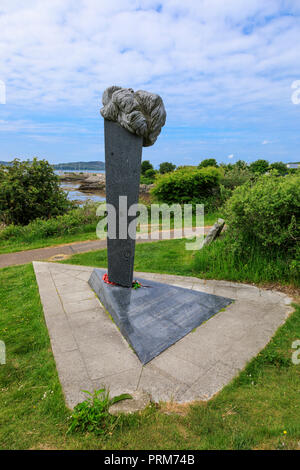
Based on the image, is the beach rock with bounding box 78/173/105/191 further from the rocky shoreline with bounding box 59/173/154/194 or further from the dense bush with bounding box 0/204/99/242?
the dense bush with bounding box 0/204/99/242

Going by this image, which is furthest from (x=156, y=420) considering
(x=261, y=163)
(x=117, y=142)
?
(x=261, y=163)

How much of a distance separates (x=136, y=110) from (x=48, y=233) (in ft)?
22.7

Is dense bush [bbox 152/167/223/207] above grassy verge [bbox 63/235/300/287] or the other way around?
above

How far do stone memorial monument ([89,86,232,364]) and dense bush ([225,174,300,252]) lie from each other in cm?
148

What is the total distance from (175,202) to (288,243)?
8976mm

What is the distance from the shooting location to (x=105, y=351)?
9.26 ft

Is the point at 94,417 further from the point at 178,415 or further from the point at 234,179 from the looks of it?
the point at 234,179

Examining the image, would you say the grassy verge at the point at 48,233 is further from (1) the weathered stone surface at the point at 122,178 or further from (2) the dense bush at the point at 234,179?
(1) the weathered stone surface at the point at 122,178

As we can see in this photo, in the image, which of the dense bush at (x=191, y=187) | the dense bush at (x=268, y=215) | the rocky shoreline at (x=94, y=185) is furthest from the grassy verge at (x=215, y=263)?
the rocky shoreline at (x=94, y=185)

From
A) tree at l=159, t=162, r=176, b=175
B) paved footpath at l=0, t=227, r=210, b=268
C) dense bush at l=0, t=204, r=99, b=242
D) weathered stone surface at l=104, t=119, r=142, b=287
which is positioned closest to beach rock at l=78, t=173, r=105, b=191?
tree at l=159, t=162, r=176, b=175

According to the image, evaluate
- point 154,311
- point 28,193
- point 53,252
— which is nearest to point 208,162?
point 28,193

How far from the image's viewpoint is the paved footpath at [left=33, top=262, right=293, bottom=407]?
2.34 m

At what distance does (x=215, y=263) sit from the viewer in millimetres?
5285

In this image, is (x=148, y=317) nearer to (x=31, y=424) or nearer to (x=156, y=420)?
(x=156, y=420)
